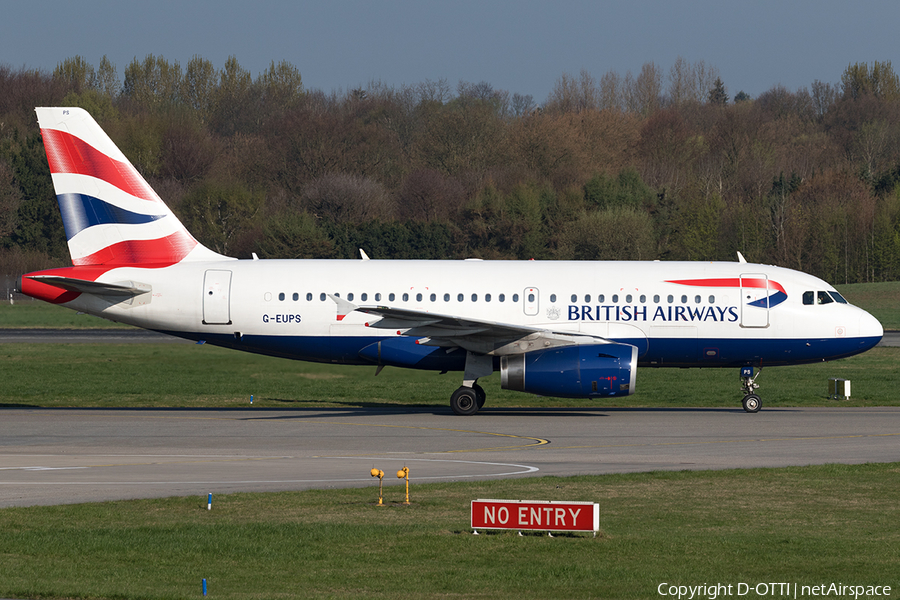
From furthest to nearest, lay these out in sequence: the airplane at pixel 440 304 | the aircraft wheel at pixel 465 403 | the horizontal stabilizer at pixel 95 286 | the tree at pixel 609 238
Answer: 1. the tree at pixel 609 238
2. the airplane at pixel 440 304
3. the aircraft wheel at pixel 465 403
4. the horizontal stabilizer at pixel 95 286

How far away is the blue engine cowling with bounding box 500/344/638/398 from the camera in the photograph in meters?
28.7

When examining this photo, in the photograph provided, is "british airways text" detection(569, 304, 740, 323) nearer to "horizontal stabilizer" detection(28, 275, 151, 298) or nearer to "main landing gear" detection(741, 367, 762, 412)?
"main landing gear" detection(741, 367, 762, 412)

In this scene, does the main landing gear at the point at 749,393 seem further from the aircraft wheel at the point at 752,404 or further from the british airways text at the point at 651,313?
the british airways text at the point at 651,313

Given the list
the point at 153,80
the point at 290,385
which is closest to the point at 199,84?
the point at 153,80

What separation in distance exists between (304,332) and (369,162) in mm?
80202

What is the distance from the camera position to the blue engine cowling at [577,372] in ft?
94.0

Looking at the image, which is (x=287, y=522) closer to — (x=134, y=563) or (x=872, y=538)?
(x=134, y=563)

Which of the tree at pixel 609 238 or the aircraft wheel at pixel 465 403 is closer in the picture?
the aircraft wheel at pixel 465 403

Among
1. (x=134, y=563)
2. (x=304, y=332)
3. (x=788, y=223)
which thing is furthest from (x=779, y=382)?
(x=788, y=223)

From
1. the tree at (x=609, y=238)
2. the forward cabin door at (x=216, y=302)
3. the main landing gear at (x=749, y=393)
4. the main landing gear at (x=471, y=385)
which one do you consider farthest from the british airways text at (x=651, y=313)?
the tree at (x=609, y=238)

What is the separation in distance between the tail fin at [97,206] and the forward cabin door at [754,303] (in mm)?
16150

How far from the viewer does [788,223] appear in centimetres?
9750

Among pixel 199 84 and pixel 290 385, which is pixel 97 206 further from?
pixel 199 84

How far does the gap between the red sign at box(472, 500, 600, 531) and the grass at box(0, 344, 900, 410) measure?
1789cm
